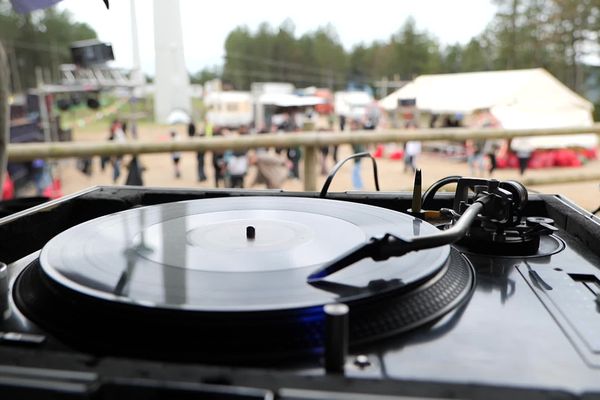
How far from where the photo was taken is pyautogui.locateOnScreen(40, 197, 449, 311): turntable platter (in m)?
0.42

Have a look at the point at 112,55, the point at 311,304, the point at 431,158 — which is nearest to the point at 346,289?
the point at 311,304

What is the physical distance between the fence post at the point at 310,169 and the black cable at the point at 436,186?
124cm

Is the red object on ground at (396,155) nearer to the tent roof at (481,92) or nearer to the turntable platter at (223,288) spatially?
the tent roof at (481,92)

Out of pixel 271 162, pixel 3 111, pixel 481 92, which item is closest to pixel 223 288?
pixel 3 111

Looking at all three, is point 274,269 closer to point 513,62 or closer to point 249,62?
point 513,62

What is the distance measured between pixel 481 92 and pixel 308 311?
10.0ft

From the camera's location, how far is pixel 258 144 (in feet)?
6.89

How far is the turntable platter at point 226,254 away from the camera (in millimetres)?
417

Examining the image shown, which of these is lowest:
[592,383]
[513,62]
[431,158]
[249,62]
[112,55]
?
[431,158]

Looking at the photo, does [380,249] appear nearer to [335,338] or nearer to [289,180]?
[335,338]

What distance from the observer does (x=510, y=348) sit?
39 centimetres

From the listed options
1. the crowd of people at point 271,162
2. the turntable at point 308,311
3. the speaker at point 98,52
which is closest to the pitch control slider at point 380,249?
the turntable at point 308,311

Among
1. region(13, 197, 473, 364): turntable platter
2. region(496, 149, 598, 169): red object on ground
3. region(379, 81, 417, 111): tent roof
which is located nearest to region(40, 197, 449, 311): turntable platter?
region(13, 197, 473, 364): turntable platter

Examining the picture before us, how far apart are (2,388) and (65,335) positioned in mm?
82
